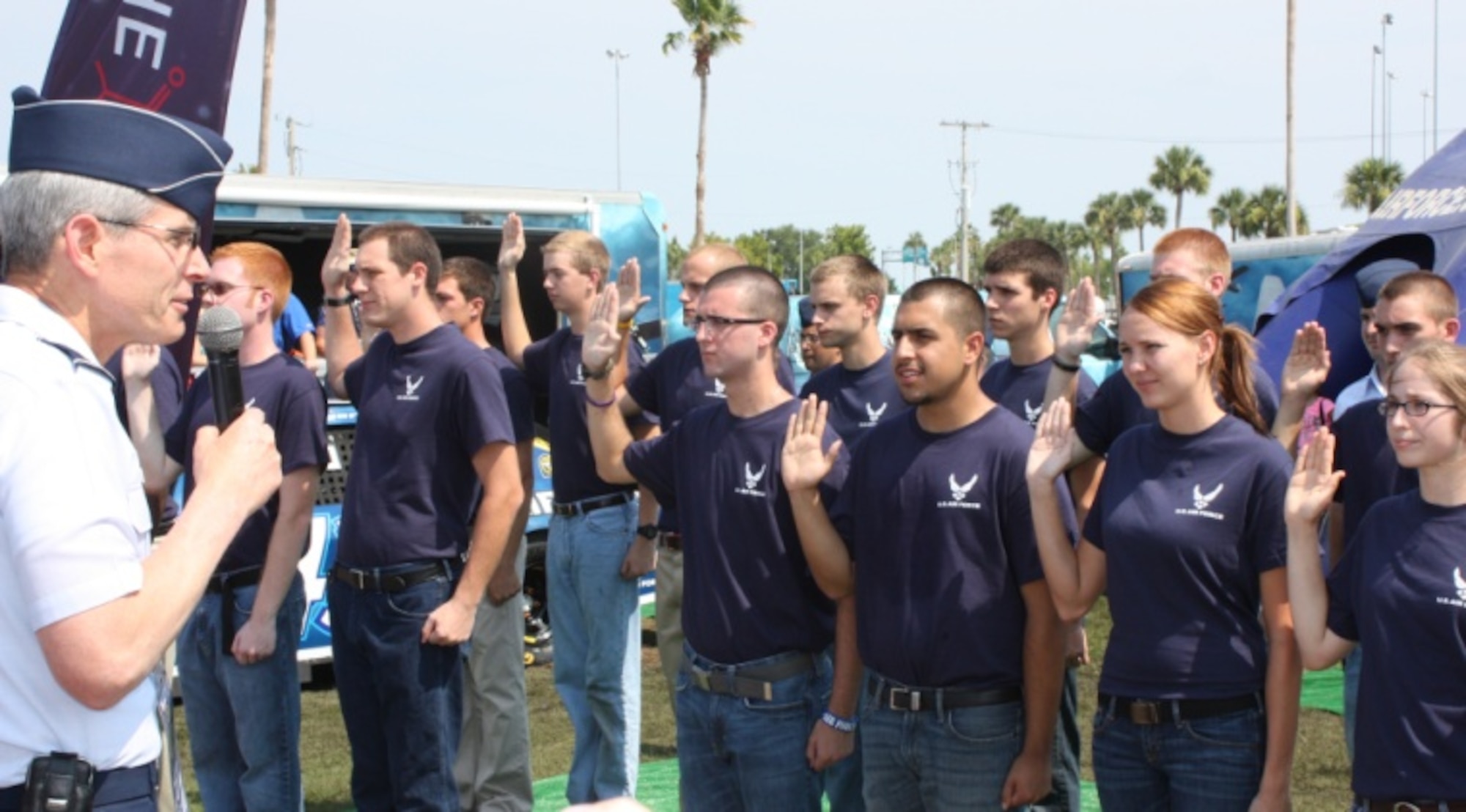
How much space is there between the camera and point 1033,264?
19.5 ft

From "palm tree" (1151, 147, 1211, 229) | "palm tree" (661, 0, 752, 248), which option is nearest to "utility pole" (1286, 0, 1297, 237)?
"palm tree" (661, 0, 752, 248)

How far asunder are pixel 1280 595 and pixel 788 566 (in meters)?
1.35

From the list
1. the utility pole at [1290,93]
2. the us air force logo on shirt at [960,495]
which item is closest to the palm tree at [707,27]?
the utility pole at [1290,93]

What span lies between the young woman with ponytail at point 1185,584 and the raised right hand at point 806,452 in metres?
0.59

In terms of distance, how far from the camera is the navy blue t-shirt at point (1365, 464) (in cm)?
440

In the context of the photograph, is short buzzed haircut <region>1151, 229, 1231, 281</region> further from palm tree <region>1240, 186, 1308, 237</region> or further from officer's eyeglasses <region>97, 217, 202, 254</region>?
palm tree <region>1240, 186, 1308, 237</region>

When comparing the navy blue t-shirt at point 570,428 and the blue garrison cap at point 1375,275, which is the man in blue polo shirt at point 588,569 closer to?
the navy blue t-shirt at point 570,428

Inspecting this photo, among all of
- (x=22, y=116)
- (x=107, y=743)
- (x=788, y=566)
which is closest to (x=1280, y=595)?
(x=788, y=566)

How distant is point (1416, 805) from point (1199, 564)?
753 millimetres

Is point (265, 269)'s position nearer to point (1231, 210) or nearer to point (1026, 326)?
point (1026, 326)

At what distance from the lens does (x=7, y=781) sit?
2561 mm

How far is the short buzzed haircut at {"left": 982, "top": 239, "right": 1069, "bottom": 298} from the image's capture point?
5.91 m

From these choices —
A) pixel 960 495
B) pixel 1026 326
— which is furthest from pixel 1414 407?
pixel 1026 326

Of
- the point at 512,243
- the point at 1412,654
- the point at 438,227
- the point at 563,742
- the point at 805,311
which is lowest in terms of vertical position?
the point at 563,742
